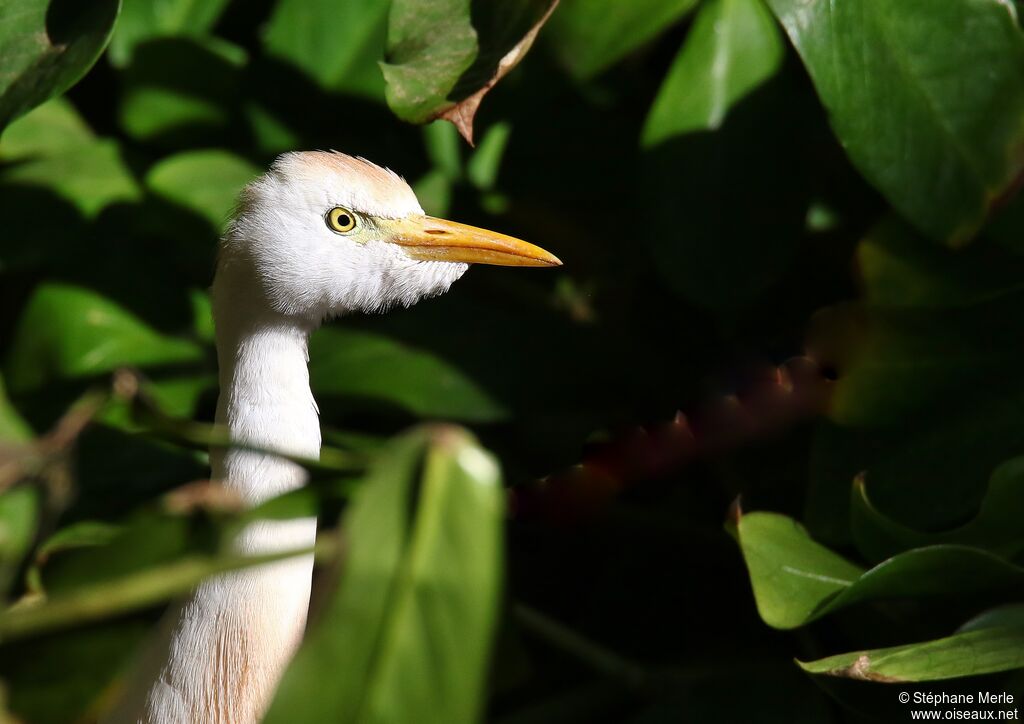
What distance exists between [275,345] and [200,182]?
1.25ft

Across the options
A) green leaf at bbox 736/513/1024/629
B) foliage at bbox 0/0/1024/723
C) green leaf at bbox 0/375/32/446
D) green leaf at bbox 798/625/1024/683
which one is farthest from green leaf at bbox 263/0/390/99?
green leaf at bbox 798/625/1024/683

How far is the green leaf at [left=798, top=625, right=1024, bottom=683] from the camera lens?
67 centimetres

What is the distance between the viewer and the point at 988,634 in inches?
28.0

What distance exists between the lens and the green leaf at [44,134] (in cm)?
118

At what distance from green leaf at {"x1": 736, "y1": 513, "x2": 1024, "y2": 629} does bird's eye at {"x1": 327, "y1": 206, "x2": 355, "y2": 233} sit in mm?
393

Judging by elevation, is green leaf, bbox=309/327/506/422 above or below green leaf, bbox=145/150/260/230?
below

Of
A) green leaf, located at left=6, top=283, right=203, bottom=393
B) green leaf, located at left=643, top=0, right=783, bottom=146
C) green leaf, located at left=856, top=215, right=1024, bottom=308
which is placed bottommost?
green leaf, located at left=6, top=283, right=203, bottom=393

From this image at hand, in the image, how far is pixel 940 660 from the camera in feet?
2.25

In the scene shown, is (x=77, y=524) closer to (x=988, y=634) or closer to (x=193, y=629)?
(x=193, y=629)

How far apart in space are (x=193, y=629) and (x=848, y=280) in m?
0.89

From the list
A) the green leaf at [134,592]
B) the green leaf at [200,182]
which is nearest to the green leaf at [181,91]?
the green leaf at [200,182]

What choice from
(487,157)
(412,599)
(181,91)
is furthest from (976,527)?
(181,91)

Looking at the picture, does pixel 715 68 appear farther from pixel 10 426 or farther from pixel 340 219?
pixel 10 426

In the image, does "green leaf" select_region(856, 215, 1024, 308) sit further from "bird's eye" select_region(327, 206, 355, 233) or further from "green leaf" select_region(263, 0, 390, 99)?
"green leaf" select_region(263, 0, 390, 99)
